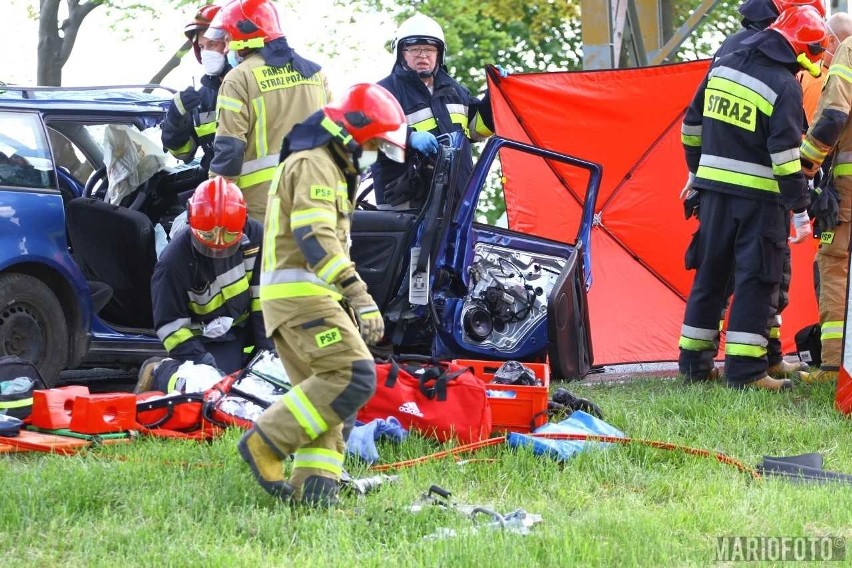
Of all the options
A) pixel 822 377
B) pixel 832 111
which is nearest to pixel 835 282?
pixel 822 377

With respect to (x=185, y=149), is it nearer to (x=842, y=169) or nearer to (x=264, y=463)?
(x=264, y=463)

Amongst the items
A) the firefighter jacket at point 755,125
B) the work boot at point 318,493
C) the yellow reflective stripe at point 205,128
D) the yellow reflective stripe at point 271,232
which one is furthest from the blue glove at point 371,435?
the firefighter jacket at point 755,125

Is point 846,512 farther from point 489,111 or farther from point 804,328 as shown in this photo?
point 489,111

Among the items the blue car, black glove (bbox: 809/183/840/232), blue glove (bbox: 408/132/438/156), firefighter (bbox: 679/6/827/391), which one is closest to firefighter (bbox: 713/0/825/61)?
firefighter (bbox: 679/6/827/391)

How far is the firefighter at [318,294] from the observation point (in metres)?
4.64

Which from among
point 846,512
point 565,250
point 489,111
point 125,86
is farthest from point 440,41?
point 846,512

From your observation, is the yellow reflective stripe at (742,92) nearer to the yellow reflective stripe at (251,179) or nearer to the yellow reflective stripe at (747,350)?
the yellow reflective stripe at (747,350)

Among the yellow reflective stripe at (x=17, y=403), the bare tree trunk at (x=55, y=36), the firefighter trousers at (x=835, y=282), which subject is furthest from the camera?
the bare tree trunk at (x=55, y=36)

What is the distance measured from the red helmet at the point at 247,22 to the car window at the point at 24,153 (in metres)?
1.20

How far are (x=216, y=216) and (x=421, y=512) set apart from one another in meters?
2.44

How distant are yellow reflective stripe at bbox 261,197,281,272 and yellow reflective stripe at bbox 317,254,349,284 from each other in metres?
0.38

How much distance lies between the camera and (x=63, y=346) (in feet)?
23.2

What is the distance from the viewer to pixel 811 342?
8141 millimetres

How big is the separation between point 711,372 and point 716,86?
5.65ft
